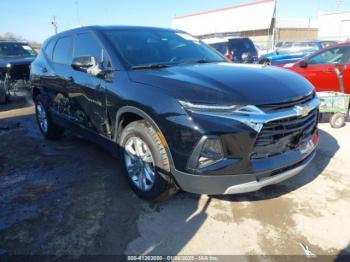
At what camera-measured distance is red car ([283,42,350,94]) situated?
6.29 m

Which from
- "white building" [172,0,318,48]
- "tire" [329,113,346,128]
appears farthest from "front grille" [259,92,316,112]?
"white building" [172,0,318,48]

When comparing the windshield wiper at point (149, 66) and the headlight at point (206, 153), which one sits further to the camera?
the windshield wiper at point (149, 66)

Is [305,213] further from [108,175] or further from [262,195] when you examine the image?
[108,175]

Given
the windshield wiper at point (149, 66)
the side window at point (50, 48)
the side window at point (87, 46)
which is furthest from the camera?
the side window at point (50, 48)

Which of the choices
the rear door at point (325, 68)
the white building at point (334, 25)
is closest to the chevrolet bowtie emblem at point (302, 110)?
the rear door at point (325, 68)

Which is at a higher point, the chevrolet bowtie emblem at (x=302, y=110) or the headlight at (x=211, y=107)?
the headlight at (x=211, y=107)

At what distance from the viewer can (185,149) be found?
262 cm

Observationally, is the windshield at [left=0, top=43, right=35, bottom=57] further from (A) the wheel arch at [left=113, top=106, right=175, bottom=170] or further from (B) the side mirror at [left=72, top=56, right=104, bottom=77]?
(A) the wheel arch at [left=113, top=106, right=175, bottom=170]

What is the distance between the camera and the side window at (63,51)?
178 inches

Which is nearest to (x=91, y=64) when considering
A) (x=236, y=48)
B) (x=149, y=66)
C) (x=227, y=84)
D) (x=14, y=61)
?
(x=149, y=66)

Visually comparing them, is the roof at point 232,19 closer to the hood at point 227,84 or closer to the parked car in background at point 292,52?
the parked car in background at point 292,52

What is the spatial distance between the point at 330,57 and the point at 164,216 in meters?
5.53

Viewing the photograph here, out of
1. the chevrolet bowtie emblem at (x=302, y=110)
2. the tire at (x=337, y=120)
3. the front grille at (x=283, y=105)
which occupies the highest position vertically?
the front grille at (x=283, y=105)

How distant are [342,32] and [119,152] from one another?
33.7m
